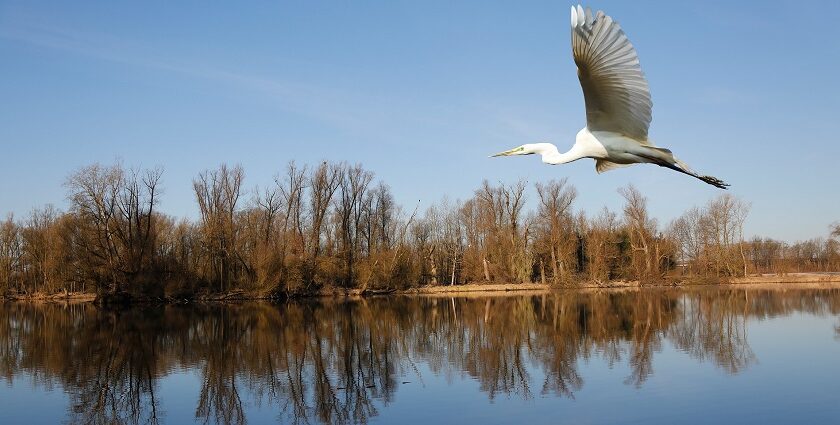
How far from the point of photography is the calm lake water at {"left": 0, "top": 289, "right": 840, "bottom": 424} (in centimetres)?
1157

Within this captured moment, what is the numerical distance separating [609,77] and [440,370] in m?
11.0

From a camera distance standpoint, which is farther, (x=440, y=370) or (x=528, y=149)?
(x=440, y=370)

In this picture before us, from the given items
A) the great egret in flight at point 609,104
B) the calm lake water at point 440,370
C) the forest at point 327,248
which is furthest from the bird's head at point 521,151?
the forest at point 327,248

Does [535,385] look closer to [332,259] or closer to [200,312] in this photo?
[200,312]

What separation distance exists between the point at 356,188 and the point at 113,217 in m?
17.4

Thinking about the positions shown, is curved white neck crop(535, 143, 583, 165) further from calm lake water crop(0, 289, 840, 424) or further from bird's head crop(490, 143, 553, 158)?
calm lake water crop(0, 289, 840, 424)

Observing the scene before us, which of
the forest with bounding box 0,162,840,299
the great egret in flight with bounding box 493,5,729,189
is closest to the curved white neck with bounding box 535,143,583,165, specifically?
the great egret in flight with bounding box 493,5,729,189

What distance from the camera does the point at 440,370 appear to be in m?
15.4

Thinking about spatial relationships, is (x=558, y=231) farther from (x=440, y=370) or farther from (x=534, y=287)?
(x=440, y=370)

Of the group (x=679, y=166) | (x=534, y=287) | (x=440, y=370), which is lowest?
(x=440, y=370)

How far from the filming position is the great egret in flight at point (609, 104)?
5.01m

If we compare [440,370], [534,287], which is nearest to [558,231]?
[534,287]

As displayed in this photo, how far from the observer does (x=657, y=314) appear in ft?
86.5

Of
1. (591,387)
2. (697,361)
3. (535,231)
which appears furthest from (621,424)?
(535,231)
